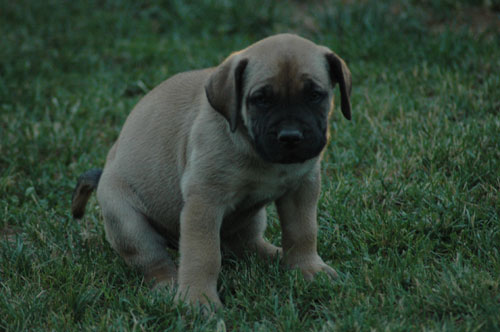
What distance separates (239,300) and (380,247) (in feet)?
3.64

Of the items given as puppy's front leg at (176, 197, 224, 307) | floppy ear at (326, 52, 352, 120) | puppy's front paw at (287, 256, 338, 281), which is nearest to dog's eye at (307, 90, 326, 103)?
floppy ear at (326, 52, 352, 120)

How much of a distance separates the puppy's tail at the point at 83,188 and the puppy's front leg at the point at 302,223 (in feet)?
5.39

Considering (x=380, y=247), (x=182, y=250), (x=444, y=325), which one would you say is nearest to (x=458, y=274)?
(x=444, y=325)

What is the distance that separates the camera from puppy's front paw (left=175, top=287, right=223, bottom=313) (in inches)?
152

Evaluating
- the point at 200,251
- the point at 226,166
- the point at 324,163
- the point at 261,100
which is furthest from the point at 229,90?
the point at 324,163

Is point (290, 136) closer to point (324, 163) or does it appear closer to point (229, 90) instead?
point (229, 90)

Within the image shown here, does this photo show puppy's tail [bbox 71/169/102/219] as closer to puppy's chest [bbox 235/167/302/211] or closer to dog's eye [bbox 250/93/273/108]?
puppy's chest [bbox 235/167/302/211]

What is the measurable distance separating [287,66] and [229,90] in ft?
1.31

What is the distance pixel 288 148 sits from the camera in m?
3.74

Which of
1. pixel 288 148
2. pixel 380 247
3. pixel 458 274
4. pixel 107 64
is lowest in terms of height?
pixel 107 64

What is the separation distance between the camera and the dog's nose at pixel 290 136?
3.68 m

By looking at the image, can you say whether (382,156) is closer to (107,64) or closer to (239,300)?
(239,300)

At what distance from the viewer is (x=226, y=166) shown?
13.0ft

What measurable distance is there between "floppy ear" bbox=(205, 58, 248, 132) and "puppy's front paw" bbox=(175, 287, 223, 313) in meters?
1.03
